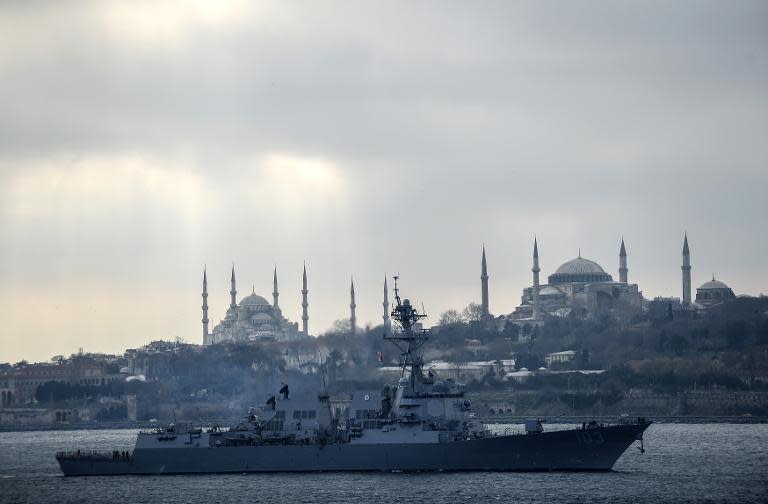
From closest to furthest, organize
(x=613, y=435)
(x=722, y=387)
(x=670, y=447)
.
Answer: (x=613, y=435), (x=670, y=447), (x=722, y=387)

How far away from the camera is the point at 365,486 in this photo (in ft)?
248

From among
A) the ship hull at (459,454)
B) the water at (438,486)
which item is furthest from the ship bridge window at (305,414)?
the water at (438,486)

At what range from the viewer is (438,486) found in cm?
7450

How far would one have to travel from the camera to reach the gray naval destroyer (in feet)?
259

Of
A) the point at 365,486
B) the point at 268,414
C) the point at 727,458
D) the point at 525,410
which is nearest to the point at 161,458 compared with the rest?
the point at 268,414

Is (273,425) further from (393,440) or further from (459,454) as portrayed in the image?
(459,454)

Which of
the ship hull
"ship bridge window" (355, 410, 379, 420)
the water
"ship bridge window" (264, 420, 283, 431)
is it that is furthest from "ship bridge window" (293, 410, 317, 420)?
the water

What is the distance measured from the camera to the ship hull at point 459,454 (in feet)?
258

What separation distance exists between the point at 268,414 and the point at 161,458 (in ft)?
19.2

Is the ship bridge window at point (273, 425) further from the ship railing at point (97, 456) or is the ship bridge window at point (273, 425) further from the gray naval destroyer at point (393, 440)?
the ship railing at point (97, 456)

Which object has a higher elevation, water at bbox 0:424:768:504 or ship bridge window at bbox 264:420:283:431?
ship bridge window at bbox 264:420:283:431

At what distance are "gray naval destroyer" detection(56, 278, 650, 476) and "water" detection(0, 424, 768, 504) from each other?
74cm

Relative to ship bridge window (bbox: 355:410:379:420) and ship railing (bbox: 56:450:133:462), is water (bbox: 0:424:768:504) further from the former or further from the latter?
ship bridge window (bbox: 355:410:379:420)

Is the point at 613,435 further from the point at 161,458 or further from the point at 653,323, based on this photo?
the point at 653,323
